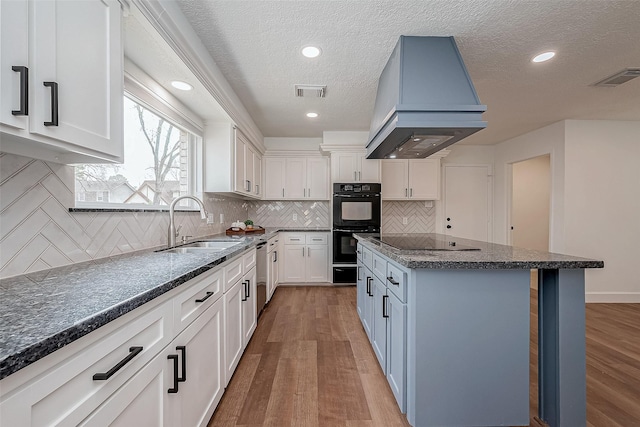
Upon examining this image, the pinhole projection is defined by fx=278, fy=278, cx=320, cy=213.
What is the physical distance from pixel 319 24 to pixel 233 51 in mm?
741

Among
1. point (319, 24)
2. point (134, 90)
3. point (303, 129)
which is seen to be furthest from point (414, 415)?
point (303, 129)

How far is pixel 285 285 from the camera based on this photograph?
450 centimetres

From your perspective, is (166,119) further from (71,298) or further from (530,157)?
(530,157)

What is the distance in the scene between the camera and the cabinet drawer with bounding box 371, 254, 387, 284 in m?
1.93

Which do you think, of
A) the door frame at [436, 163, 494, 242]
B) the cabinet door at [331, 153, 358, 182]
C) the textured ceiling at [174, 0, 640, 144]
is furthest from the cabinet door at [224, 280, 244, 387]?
the door frame at [436, 163, 494, 242]

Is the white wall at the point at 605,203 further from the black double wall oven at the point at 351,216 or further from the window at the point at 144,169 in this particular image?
the window at the point at 144,169

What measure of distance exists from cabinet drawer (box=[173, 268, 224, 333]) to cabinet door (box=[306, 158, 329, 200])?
124 inches

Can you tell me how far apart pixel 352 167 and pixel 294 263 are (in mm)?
1776

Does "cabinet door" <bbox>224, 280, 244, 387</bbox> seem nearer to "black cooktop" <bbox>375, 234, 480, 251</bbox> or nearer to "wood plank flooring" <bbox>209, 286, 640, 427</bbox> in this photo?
"wood plank flooring" <bbox>209, 286, 640, 427</bbox>

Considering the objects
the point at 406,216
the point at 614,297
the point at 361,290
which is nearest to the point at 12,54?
the point at 361,290

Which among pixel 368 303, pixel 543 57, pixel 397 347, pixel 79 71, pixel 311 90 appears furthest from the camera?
pixel 311 90

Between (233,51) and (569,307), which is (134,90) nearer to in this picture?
(233,51)

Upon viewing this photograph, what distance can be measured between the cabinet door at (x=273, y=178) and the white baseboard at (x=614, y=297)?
4.65 metres

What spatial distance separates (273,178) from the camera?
15.4 feet
